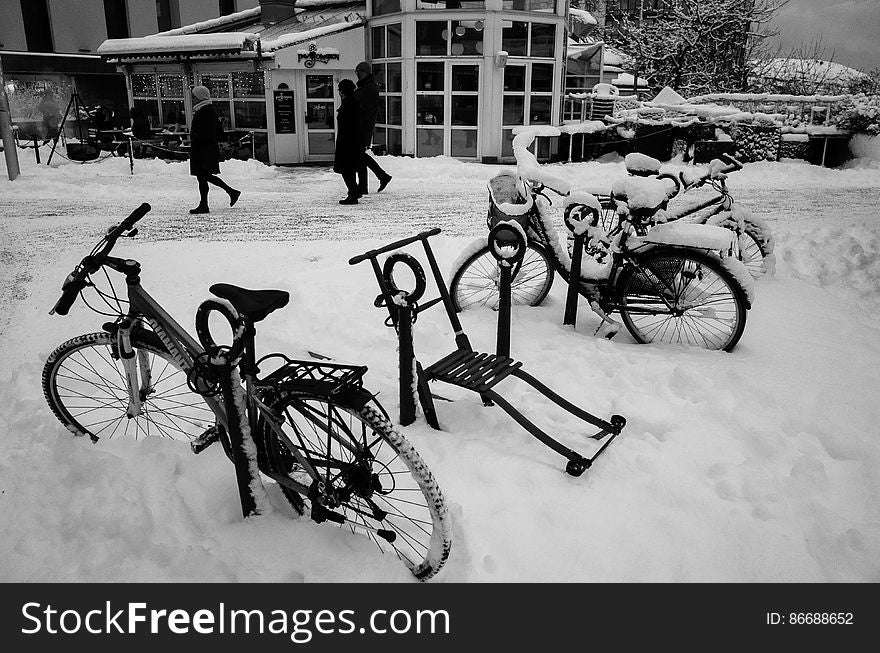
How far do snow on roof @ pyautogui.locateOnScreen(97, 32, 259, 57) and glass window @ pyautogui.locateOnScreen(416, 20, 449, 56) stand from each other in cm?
341

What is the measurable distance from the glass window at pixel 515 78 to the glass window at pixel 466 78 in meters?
0.63

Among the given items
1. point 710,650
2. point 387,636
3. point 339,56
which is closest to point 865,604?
point 710,650

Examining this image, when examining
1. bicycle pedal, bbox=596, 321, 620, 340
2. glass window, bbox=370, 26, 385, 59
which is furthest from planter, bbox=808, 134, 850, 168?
bicycle pedal, bbox=596, 321, 620, 340

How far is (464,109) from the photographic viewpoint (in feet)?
51.3

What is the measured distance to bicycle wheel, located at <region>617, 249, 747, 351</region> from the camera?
179 inches

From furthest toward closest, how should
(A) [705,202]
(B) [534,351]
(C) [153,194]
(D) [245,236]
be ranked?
(C) [153,194], (D) [245,236], (A) [705,202], (B) [534,351]

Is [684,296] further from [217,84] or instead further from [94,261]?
[217,84]

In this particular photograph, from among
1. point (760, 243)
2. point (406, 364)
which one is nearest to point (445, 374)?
point (406, 364)

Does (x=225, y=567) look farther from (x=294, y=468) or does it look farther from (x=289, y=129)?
(x=289, y=129)

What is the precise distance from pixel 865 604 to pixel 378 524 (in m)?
1.74

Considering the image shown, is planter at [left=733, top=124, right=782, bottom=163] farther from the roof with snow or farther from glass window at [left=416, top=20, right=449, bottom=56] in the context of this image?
the roof with snow

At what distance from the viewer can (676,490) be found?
122 inches

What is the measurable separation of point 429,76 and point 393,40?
3.87 feet

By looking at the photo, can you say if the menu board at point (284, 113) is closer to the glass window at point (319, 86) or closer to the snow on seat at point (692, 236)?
the glass window at point (319, 86)
